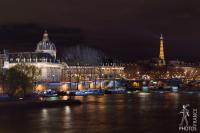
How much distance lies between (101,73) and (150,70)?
30596mm

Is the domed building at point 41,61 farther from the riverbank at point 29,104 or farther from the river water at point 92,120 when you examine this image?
the river water at point 92,120

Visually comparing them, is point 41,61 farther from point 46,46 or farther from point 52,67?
point 46,46

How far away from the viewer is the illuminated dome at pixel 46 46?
12114 centimetres

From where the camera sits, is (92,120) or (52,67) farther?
(52,67)

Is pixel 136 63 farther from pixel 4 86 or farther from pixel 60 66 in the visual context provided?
pixel 4 86

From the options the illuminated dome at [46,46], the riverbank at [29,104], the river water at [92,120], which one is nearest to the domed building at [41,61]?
the illuminated dome at [46,46]

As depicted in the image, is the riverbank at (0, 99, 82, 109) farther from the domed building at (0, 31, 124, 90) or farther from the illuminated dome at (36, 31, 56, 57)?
the illuminated dome at (36, 31, 56, 57)

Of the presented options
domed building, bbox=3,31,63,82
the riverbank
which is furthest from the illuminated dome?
the riverbank

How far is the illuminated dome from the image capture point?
121144 mm

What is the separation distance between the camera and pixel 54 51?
404ft

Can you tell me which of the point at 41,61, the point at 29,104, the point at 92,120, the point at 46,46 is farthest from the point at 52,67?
the point at 92,120

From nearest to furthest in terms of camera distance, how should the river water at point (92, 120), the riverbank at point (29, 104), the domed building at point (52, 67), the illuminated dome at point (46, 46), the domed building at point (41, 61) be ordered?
1. the river water at point (92, 120)
2. the riverbank at point (29, 104)
3. the domed building at point (52, 67)
4. the domed building at point (41, 61)
5. the illuminated dome at point (46, 46)

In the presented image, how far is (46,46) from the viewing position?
121562 mm

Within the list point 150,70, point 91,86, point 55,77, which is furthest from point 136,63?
point 91,86
